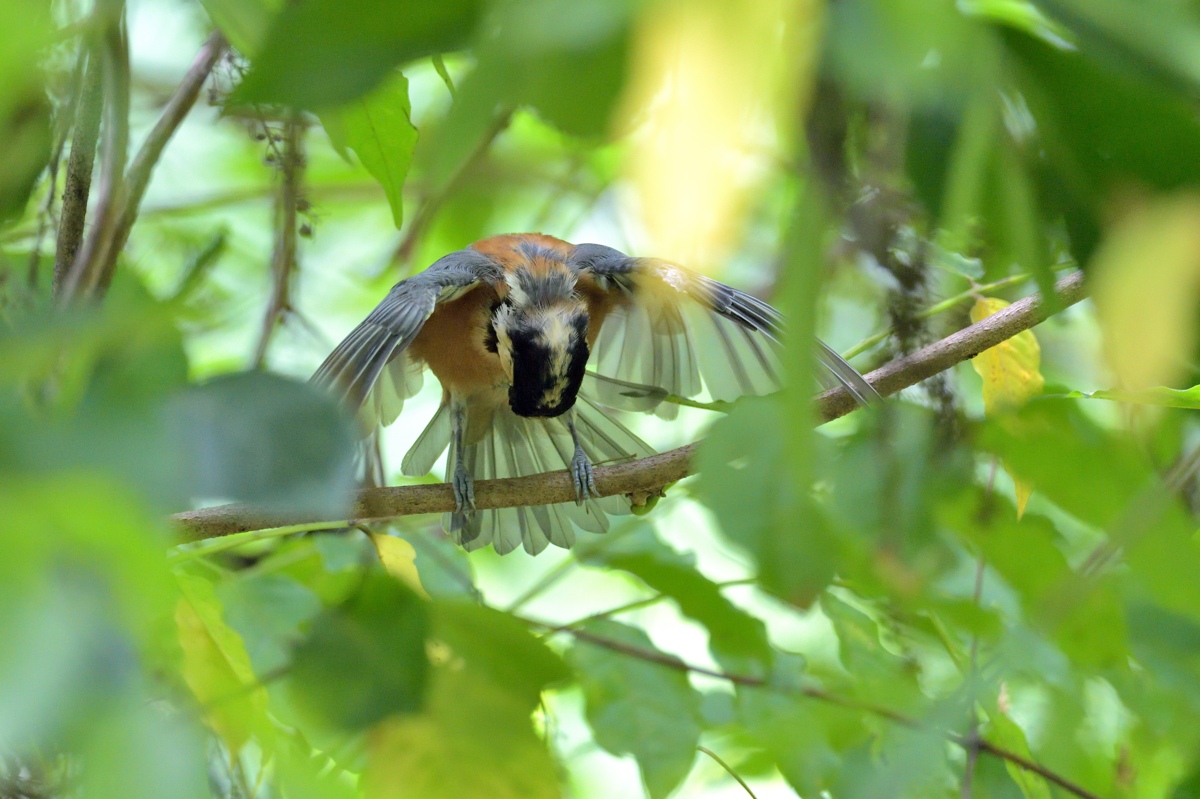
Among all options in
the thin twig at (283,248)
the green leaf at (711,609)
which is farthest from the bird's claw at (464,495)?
the thin twig at (283,248)

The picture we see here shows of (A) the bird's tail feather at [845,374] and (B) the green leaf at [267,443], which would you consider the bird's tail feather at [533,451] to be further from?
(B) the green leaf at [267,443]

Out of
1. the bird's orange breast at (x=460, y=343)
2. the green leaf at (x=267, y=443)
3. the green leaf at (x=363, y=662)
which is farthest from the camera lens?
the bird's orange breast at (x=460, y=343)

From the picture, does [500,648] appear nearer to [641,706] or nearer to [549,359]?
[641,706]

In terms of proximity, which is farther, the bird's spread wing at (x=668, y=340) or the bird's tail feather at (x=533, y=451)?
the bird's tail feather at (x=533, y=451)

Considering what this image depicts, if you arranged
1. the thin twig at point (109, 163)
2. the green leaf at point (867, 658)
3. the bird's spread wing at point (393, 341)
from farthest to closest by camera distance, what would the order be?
the bird's spread wing at point (393, 341)
the green leaf at point (867, 658)
the thin twig at point (109, 163)

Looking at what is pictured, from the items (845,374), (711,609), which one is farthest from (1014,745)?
(845,374)

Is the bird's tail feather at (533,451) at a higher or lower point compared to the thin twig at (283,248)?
lower

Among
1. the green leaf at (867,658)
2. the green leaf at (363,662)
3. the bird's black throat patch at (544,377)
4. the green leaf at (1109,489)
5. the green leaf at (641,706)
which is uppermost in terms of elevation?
the green leaf at (1109,489)
